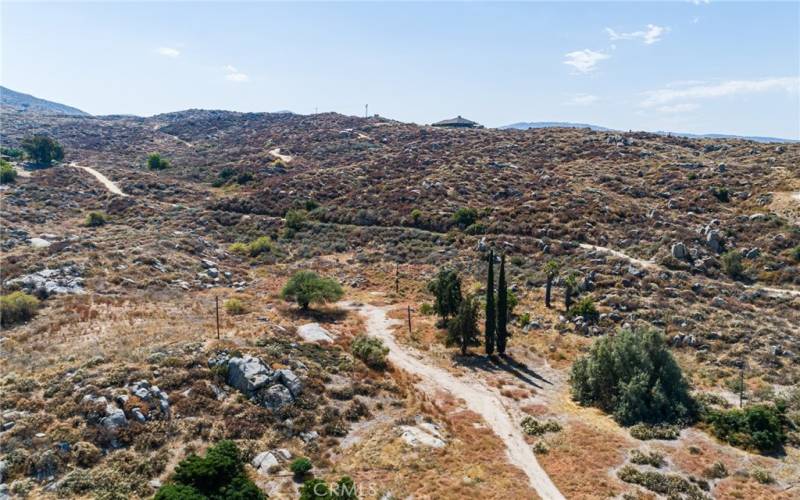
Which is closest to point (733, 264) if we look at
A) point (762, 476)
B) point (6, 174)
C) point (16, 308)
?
point (762, 476)

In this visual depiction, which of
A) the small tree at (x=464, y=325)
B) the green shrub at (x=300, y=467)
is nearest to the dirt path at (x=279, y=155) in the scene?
the small tree at (x=464, y=325)

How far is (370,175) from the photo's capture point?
98.9 meters

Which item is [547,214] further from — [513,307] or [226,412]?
[226,412]

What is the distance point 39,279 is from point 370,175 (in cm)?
6530

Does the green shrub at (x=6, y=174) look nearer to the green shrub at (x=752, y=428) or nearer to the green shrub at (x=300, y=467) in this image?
the green shrub at (x=300, y=467)

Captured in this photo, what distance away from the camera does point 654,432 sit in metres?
27.1

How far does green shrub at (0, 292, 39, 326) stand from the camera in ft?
115

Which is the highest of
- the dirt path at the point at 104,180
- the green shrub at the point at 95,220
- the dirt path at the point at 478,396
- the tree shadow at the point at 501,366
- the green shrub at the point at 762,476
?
the dirt path at the point at 104,180

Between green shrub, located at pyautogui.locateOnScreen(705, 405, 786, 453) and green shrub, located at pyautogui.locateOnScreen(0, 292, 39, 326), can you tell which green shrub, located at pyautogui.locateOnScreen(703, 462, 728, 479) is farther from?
green shrub, located at pyautogui.locateOnScreen(0, 292, 39, 326)

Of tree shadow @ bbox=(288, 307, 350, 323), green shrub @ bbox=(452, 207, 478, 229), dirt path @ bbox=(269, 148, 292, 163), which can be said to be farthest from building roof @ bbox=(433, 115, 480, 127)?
tree shadow @ bbox=(288, 307, 350, 323)

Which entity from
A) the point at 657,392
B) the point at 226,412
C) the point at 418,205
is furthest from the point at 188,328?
the point at 418,205

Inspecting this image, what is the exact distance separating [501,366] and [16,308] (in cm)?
3811

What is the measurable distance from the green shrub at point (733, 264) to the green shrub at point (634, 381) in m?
26.2

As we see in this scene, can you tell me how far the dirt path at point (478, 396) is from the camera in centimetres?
2366
